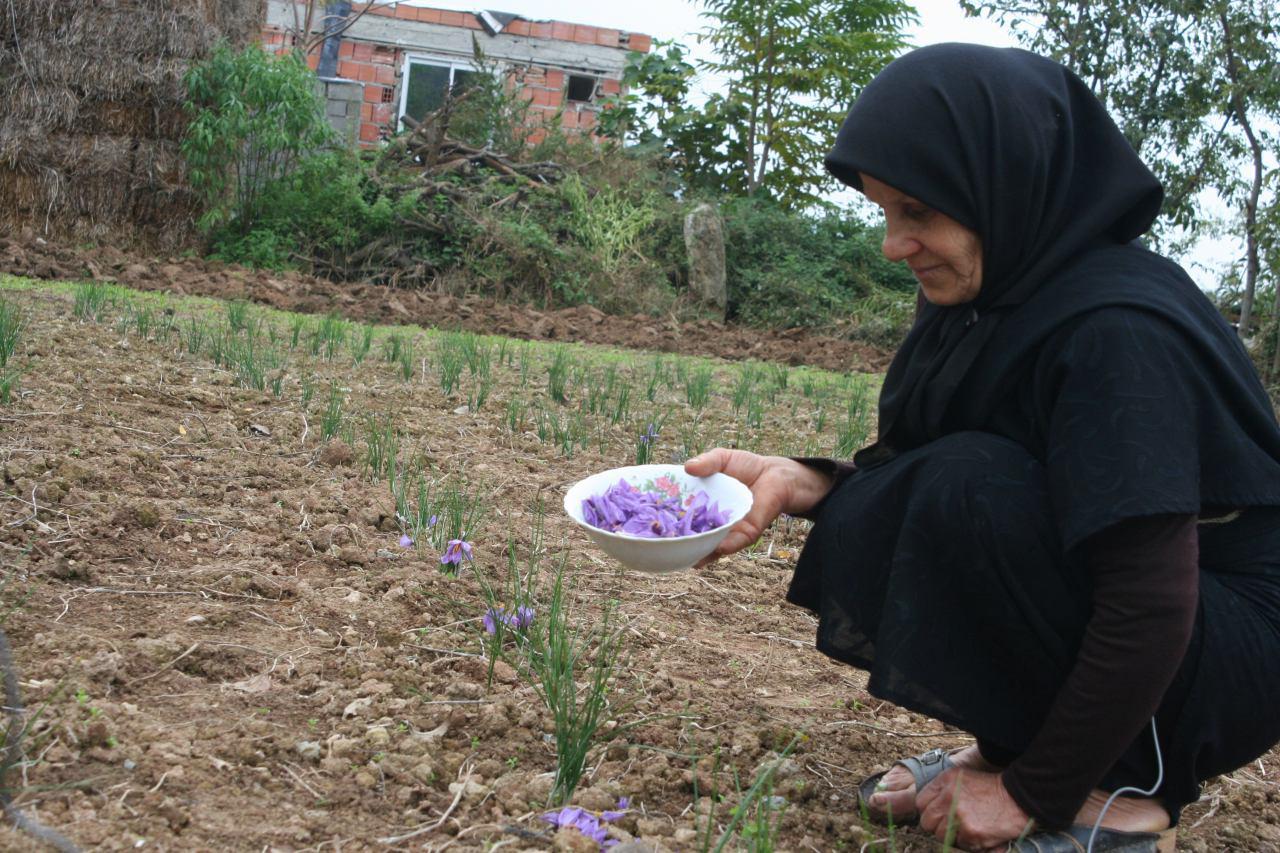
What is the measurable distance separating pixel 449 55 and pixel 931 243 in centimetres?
1886

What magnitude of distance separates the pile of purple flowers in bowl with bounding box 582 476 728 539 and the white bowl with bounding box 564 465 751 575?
0.06 ft

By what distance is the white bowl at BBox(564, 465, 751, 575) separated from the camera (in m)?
1.87

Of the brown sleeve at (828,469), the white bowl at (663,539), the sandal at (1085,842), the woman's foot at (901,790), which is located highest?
the brown sleeve at (828,469)

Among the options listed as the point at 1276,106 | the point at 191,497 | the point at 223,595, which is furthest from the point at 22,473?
the point at 1276,106

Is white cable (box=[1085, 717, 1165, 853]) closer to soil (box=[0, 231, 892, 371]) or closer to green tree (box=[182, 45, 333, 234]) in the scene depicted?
soil (box=[0, 231, 892, 371])

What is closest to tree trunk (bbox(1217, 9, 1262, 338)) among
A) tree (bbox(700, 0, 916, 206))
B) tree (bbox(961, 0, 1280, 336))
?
tree (bbox(961, 0, 1280, 336))

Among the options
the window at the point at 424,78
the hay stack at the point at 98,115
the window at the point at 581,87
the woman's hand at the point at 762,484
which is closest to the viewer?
the woman's hand at the point at 762,484

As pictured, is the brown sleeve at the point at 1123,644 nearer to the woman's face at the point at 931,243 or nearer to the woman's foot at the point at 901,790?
the woman's foot at the point at 901,790

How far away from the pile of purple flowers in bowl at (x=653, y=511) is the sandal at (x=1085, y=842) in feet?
2.18

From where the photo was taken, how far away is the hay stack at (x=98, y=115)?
1059 cm

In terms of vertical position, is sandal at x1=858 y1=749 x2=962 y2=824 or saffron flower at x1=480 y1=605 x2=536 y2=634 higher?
saffron flower at x1=480 y1=605 x2=536 y2=634

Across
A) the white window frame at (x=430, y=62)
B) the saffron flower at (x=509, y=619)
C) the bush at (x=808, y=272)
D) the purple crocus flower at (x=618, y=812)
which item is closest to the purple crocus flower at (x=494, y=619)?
the saffron flower at (x=509, y=619)

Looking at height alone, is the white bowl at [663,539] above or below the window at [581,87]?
below

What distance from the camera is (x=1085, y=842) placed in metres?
1.80
